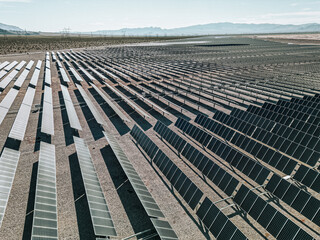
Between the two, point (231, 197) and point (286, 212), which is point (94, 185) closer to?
point (231, 197)

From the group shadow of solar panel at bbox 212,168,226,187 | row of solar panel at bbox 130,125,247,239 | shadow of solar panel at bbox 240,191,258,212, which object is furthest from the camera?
shadow of solar panel at bbox 212,168,226,187

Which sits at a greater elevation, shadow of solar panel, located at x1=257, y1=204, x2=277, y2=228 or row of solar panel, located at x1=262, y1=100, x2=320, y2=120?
shadow of solar panel, located at x1=257, y1=204, x2=277, y2=228

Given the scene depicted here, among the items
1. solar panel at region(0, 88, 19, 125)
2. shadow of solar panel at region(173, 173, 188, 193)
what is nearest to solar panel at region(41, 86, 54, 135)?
solar panel at region(0, 88, 19, 125)

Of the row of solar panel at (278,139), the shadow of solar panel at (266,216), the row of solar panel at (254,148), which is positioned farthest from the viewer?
the row of solar panel at (278,139)

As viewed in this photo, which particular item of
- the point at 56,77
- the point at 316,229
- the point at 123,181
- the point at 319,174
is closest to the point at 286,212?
the point at 316,229

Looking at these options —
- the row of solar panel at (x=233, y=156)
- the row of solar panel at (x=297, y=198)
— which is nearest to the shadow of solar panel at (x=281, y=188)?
the row of solar panel at (x=297, y=198)

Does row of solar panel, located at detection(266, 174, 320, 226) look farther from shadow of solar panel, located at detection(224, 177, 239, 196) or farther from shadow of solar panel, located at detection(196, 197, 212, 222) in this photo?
shadow of solar panel, located at detection(196, 197, 212, 222)

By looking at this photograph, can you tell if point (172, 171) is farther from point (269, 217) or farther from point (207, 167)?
point (269, 217)

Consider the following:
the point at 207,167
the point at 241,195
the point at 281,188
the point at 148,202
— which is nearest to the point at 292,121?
the point at 281,188

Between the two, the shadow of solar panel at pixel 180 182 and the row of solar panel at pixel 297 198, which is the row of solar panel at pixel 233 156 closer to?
the row of solar panel at pixel 297 198
